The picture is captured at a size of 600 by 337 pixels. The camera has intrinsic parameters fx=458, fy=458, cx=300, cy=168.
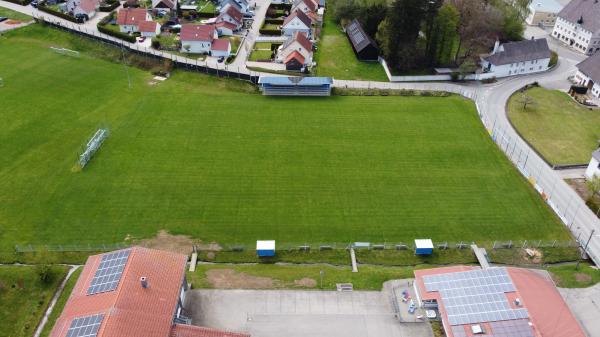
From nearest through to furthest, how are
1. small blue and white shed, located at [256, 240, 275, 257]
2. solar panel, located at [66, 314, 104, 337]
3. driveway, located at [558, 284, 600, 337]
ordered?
solar panel, located at [66, 314, 104, 337] → driveway, located at [558, 284, 600, 337] → small blue and white shed, located at [256, 240, 275, 257]

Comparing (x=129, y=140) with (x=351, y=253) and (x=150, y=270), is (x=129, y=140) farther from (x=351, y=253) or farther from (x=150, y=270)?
(x=351, y=253)

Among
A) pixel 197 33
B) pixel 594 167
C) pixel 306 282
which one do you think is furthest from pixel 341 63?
pixel 306 282

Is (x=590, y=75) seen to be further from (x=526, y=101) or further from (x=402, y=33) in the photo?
(x=402, y=33)

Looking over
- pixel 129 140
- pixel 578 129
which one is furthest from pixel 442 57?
pixel 129 140

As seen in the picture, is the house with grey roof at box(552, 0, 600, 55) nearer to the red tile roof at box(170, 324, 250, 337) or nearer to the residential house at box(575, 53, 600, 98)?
the residential house at box(575, 53, 600, 98)

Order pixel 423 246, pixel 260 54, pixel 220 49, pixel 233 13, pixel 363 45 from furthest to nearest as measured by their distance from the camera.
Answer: pixel 233 13 → pixel 260 54 → pixel 363 45 → pixel 220 49 → pixel 423 246

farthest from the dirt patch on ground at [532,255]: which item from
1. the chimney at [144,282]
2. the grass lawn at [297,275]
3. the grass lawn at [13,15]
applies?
the grass lawn at [13,15]

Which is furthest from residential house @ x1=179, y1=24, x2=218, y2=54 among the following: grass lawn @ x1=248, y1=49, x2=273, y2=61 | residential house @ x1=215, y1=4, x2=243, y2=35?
grass lawn @ x1=248, y1=49, x2=273, y2=61
